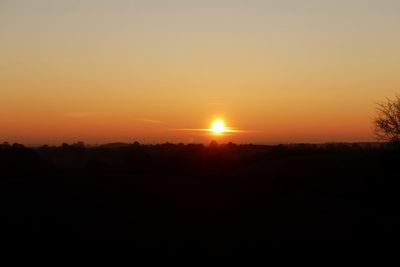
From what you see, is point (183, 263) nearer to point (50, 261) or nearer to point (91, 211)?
point (50, 261)

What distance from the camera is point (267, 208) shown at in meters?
29.7

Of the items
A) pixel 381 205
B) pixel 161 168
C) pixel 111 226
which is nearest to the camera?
pixel 111 226

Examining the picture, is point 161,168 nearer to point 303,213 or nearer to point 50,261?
point 303,213

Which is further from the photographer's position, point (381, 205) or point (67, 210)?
point (381, 205)

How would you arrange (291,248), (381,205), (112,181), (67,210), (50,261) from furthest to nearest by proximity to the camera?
(112,181) < (381,205) < (67,210) < (291,248) < (50,261)

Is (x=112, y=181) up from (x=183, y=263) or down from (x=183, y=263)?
up

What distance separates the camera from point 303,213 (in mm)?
28969

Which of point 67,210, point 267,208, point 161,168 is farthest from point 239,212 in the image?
point 161,168

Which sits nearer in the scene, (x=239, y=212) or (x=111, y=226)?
(x=111, y=226)

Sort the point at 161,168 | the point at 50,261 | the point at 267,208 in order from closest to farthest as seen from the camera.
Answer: the point at 50,261, the point at 267,208, the point at 161,168

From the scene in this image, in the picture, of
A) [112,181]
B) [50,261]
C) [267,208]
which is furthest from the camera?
[112,181]

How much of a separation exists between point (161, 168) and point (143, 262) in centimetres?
4170

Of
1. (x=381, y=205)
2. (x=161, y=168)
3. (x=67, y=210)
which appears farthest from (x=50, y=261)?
(x=161, y=168)

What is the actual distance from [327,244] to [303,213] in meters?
4.80
